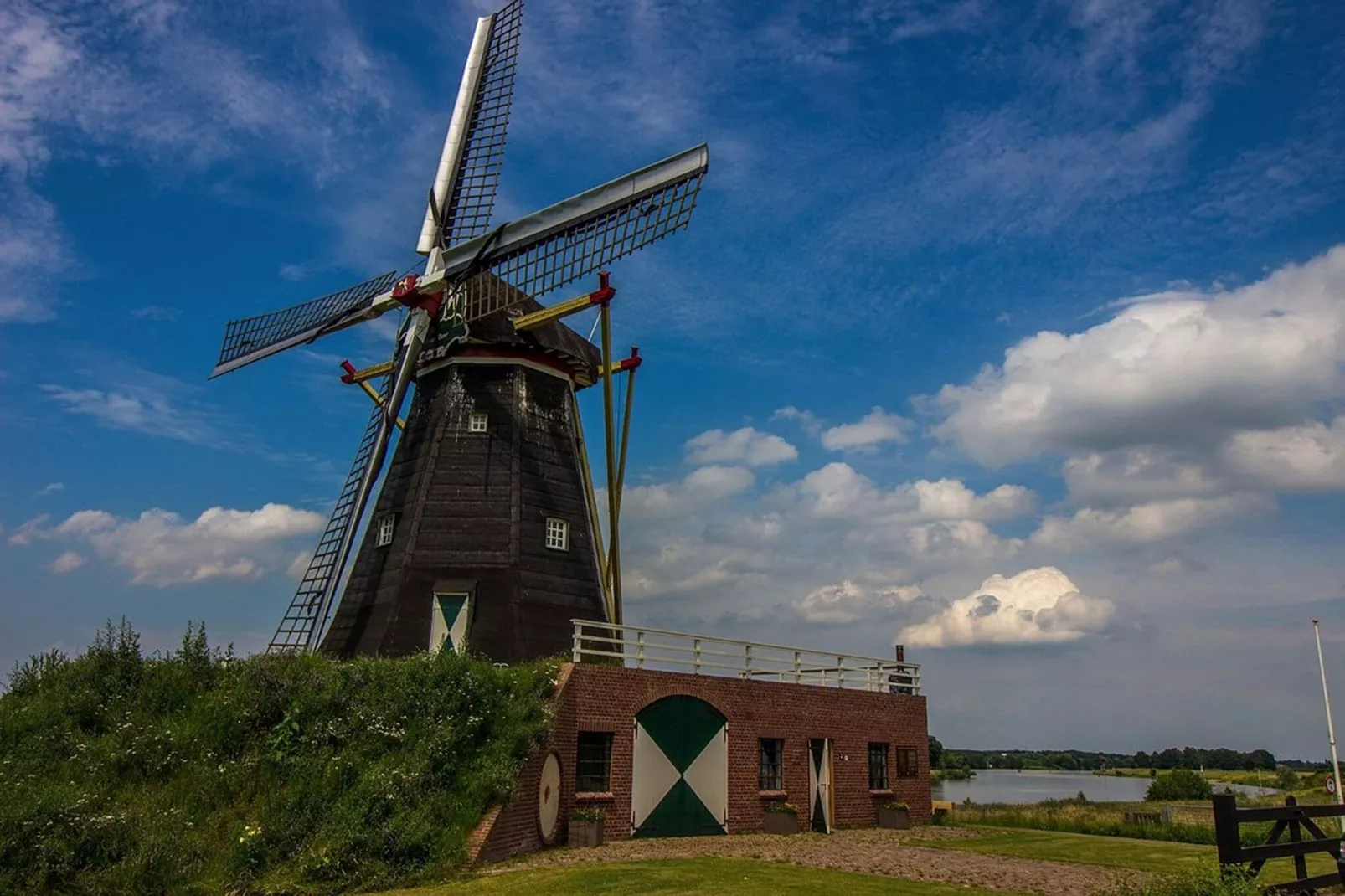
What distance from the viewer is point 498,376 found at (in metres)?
19.8

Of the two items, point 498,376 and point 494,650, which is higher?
point 498,376

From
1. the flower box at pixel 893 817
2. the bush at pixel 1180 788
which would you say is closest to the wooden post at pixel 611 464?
the flower box at pixel 893 817

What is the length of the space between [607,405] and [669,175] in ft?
15.3

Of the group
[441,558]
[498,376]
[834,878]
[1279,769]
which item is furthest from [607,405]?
[1279,769]

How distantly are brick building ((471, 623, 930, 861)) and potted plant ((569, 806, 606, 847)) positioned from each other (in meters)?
0.23

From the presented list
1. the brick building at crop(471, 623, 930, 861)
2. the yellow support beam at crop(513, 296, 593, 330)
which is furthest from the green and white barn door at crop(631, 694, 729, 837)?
the yellow support beam at crop(513, 296, 593, 330)

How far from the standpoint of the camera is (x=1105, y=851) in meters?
17.0

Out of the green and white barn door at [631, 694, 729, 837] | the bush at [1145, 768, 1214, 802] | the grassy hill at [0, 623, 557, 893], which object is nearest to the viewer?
the grassy hill at [0, 623, 557, 893]

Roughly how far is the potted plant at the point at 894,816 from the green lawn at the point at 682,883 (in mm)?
8684

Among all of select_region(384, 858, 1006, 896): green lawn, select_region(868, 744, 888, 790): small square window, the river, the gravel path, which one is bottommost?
the river

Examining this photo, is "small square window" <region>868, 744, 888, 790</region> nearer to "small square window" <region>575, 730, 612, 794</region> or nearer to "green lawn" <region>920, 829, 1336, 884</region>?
"green lawn" <region>920, 829, 1336, 884</region>

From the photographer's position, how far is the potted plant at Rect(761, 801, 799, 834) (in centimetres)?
1825

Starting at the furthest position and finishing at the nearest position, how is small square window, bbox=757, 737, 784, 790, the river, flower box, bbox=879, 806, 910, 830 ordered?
1. the river
2. flower box, bbox=879, 806, 910, 830
3. small square window, bbox=757, 737, 784, 790

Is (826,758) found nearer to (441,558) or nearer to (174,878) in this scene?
(441,558)
